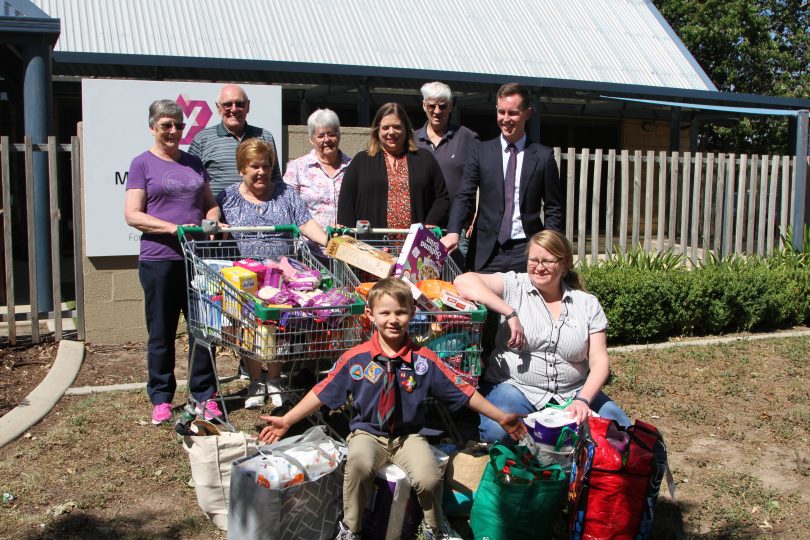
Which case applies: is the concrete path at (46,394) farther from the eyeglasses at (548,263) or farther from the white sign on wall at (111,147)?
the eyeglasses at (548,263)

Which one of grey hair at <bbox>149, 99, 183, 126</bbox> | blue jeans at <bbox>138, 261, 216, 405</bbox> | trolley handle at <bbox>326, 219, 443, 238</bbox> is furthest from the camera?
blue jeans at <bbox>138, 261, 216, 405</bbox>

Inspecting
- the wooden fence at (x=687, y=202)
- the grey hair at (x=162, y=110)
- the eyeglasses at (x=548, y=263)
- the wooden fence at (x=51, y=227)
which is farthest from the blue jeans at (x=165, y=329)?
the wooden fence at (x=687, y=202)

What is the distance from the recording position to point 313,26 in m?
14.7

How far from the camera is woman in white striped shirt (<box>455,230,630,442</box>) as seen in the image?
14.6 feet

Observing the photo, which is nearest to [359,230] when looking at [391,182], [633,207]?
[391,182]

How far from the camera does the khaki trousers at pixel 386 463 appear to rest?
12.3ft

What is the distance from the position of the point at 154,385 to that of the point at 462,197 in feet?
7.81

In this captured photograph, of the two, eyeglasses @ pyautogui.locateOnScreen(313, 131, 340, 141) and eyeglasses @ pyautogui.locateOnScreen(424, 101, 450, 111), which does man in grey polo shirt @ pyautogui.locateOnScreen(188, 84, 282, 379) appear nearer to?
eyeglasses @ pyautogui.locateOnScreen(313, 131, 340, 141)

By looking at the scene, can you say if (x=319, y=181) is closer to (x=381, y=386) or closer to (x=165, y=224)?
(x=165, y=224)

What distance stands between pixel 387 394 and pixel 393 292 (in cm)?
48

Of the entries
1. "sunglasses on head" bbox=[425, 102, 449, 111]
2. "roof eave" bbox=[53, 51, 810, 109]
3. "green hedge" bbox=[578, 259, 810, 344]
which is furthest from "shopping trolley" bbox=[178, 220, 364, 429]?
"roof eave" bbox=[53, 51, 810, 109]

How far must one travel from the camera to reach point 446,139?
20.3ft

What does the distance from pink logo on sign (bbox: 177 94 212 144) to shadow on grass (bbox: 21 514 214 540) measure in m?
4.47

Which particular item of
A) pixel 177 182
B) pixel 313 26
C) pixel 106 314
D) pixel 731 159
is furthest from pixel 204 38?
pixel 177 182
